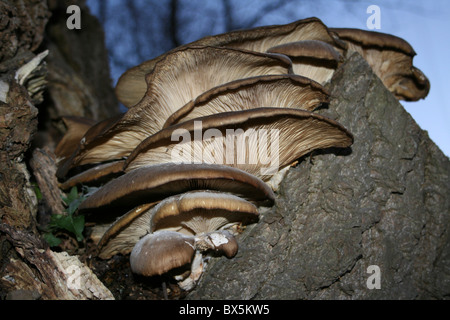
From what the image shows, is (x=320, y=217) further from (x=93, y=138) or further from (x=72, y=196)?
(x=72, y=196)

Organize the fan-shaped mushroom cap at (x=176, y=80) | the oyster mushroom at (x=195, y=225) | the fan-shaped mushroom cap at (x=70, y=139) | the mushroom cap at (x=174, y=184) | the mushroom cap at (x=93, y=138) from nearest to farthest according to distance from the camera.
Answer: the mushroom cap at (x=174, y=184)
the oyster mushroom at (x=195, y=225)
the fan-shaped mushroom cap at (x=176, y=80)
the mushroom cap at (x=93, y=138)
the fan-shaped mushroom cap at (x=70, y=139)

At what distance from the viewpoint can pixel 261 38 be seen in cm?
304

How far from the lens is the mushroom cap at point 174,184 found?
2.10m

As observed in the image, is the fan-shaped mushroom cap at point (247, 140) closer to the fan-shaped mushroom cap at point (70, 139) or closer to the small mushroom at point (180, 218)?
the small mushroom at point (180, 218)

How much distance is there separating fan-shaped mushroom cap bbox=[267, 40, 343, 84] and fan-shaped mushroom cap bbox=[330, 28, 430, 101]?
1.45ft

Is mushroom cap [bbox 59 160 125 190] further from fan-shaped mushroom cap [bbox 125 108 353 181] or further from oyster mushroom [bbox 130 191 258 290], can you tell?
oyster mushroom [bbox 130 191 258 290]

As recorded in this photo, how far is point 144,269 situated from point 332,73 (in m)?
2.58

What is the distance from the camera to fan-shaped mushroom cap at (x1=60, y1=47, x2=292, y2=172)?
2.60 m

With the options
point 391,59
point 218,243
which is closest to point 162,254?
point 218,243

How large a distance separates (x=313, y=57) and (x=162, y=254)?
2.14 meters

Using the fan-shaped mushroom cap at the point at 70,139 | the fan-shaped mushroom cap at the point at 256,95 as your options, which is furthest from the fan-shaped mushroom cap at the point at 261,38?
the fan-shaped mushroom cap at the point at 70,139

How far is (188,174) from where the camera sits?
2090mm

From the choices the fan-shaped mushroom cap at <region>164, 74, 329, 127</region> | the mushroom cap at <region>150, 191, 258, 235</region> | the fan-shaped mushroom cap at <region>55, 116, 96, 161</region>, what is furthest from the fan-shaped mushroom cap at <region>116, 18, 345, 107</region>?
the mushroom cap at <region>150, 191, 258, 235</region>
